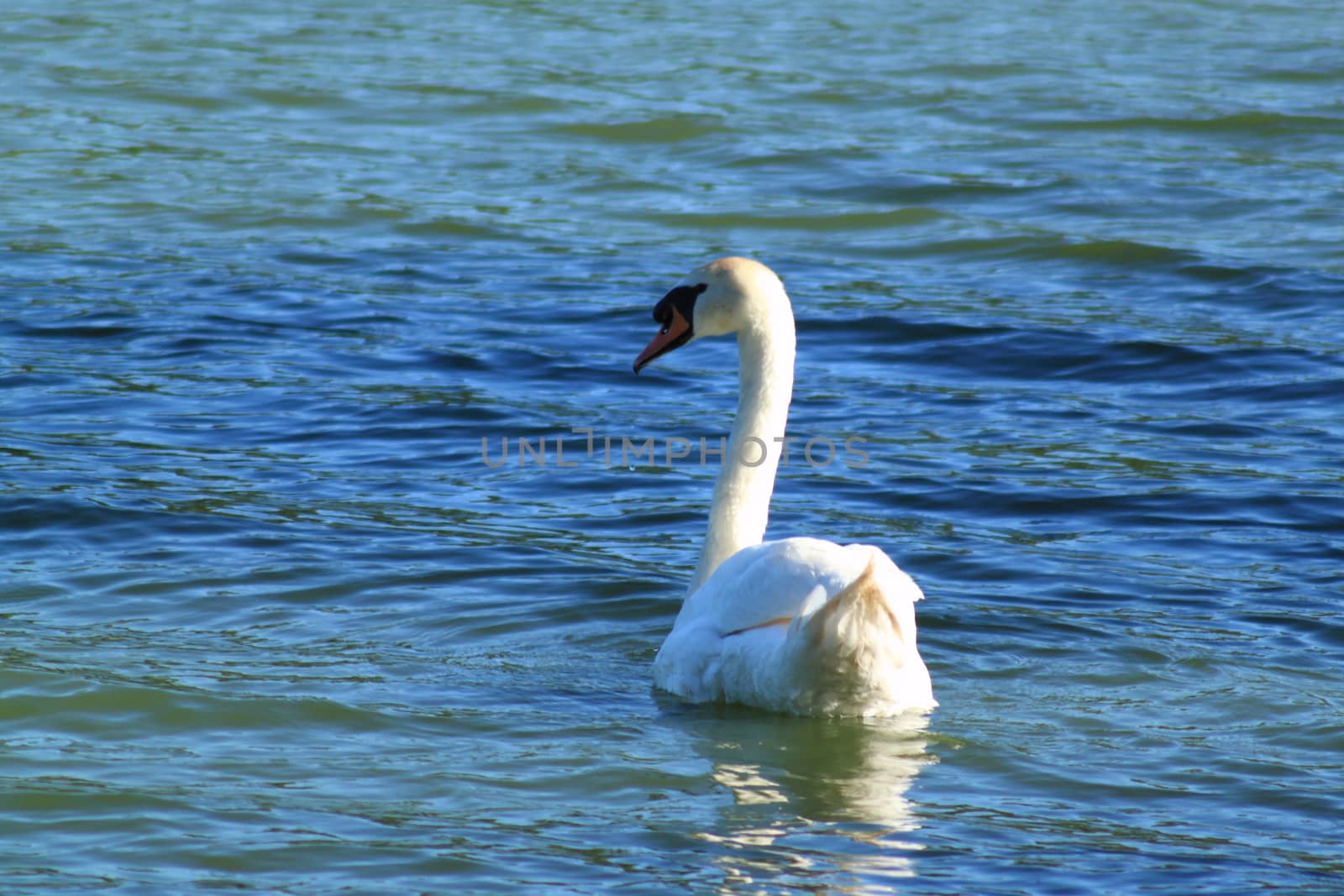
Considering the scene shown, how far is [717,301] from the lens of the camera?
274 inches

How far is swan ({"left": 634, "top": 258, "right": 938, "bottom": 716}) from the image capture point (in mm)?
5781

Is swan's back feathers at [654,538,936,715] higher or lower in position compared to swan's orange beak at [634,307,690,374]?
lower

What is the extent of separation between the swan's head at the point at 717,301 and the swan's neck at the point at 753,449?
50 mm

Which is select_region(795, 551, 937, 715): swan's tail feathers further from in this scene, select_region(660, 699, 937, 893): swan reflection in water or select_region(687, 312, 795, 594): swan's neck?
select_region(687, 312, 795, 594): swan's neck

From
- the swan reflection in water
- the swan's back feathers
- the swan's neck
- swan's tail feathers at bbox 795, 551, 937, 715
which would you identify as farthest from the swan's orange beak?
swan's tail feathers at bbox 795, 551, 937, 715

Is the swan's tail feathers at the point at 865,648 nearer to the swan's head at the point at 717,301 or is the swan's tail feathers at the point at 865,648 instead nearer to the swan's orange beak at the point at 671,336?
the swan's head at the point at 717,301

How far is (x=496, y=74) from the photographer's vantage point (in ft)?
68.3

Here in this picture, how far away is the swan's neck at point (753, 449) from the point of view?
6941 mm

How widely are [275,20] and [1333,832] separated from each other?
20272mm

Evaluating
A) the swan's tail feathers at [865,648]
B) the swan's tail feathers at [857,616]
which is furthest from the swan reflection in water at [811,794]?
the swan's tail feathers at [857,616]

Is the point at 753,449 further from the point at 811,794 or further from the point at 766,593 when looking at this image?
the point at 811,794

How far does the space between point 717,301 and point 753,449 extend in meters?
0.52

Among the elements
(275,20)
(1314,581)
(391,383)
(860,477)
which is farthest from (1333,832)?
(275,20)

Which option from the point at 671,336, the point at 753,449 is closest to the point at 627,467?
the point at 671,336
